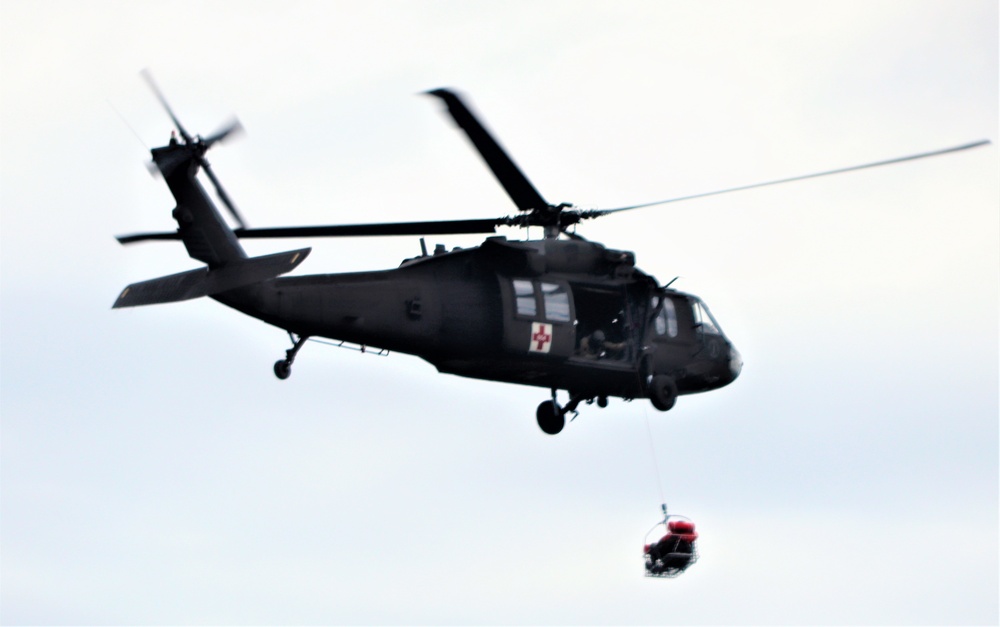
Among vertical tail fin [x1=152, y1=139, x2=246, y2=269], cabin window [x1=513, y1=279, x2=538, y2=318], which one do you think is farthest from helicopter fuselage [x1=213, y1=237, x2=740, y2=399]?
vertical tail fin [x1=152, y1=139, x2=246, y2=269]

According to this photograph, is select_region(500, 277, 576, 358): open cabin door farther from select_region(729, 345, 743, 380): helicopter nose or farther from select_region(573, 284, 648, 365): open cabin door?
select_region(729, 345, 743, 380): helicopter nose

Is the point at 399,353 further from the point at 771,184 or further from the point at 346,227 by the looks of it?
the point at 771,184

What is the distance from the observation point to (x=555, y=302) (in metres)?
33.8

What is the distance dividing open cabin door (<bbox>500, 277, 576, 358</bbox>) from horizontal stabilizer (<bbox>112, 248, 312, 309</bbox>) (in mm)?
5740

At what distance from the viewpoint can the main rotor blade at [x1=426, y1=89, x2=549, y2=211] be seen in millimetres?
30350

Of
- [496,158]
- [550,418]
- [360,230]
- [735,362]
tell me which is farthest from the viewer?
[735,362]

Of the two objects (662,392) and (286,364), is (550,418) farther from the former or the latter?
(286,364)

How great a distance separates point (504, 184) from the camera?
3303cm

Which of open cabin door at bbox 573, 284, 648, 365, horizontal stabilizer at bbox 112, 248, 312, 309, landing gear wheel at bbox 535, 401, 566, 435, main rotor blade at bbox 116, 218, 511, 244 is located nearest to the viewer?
horizontal stabilizer at bbox 112, 248, 312, 309

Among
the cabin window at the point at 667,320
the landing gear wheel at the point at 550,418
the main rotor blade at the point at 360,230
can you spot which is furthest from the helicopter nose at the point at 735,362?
the main rotor blade at the point at 360,230

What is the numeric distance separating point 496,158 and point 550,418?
21.2 ft

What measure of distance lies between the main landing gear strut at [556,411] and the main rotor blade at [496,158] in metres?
4.28

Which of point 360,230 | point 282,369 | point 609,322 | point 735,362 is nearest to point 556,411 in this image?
point 609,322

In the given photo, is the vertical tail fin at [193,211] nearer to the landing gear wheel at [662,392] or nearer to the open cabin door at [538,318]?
the open cabin door at [538,318]
